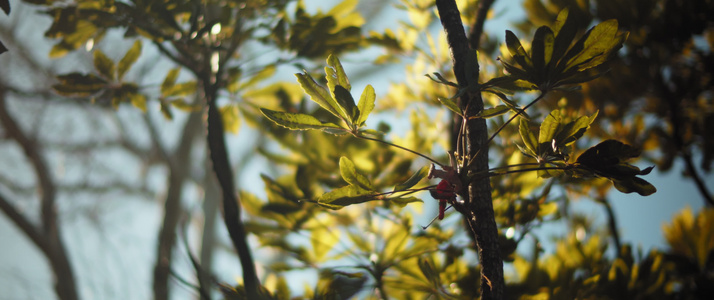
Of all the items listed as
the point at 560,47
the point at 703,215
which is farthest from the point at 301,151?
the point at 703,215

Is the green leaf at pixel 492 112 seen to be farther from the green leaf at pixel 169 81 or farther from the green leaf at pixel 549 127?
the green leaf at pixel 169 81

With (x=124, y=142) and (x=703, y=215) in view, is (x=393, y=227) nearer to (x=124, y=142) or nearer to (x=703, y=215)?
A: (x=703, y=215)

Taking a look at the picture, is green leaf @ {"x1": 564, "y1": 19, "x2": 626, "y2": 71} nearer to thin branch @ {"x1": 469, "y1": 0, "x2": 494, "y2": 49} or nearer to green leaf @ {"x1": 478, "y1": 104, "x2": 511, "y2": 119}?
green leaf @ {"x1": 478, "y1": 104, "x2": 511, "y2": 119}

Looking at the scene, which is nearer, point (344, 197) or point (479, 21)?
point (344, 197)

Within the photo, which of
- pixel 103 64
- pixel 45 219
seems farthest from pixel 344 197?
pixel 45 219

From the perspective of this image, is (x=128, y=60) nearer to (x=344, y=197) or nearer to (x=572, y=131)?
(x=344, y=197)
